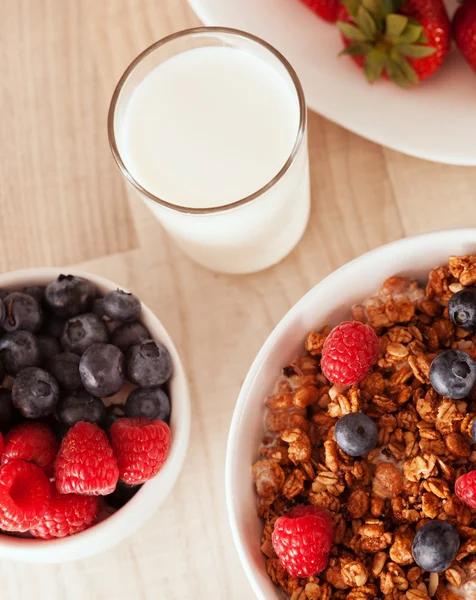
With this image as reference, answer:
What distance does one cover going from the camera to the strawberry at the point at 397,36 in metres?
1.03

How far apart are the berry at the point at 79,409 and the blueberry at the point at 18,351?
6 centimetres

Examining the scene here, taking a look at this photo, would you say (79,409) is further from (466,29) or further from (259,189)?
(466,29)

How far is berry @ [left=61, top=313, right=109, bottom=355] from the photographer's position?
99cm

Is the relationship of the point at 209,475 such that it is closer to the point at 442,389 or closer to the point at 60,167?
the point at 442,389

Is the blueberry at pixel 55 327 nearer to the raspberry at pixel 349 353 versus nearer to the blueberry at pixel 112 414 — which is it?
the blueberry at pixel 112 414

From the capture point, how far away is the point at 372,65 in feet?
3.50

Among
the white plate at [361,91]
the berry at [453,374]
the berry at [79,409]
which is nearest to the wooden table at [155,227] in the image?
the white plate at [361,91]

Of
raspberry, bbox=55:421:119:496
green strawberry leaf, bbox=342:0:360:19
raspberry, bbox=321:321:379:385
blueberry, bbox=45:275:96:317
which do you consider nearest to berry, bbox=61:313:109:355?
blueberry, bbox=45:275:96:317

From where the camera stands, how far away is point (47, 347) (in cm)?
101

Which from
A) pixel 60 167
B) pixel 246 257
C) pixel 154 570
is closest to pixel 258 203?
pixel 246 257

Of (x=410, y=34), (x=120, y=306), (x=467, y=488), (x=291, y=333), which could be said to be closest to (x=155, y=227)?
(x=120, y=306)

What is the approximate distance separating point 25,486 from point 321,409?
1.07 ft

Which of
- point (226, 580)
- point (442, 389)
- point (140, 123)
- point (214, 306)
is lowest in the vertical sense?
point (226, 580)

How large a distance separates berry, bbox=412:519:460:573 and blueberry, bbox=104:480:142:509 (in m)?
0.33
